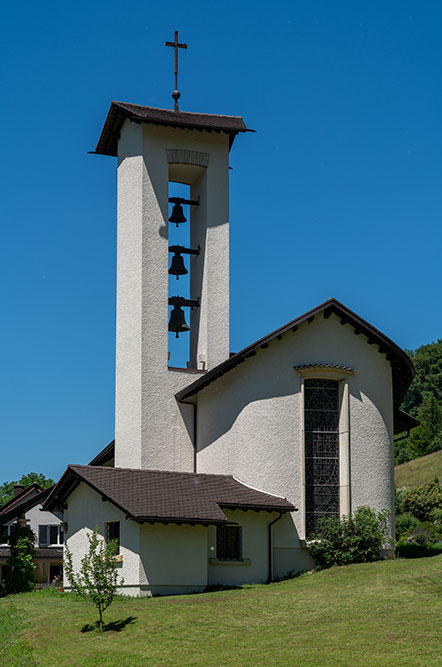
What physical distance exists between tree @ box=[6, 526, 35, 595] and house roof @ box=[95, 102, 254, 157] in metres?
16.0

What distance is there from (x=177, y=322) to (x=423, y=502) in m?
34.4

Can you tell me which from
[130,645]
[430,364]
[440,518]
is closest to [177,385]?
[130,645]

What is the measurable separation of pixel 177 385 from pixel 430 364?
399ft

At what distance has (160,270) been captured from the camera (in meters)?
31.1

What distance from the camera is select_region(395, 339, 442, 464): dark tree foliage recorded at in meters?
97.4

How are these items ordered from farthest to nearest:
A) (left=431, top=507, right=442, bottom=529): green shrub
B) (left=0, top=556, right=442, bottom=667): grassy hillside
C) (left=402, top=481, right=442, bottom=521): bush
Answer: (left=402, top=481, right=442, bottom=521): bush < (left=431, top=507, right=442, bottom=529): green shrub < (left=0, top=556, right=442, bottom=667): grassy hillside

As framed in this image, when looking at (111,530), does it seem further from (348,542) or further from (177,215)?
(177,215)

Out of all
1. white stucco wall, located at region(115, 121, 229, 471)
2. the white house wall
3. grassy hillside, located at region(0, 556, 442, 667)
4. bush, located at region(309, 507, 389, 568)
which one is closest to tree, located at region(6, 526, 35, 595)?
white stucco wall, located at region(115, 121, 229, 471)

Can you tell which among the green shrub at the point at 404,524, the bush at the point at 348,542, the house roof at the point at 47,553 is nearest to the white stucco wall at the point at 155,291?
the bush at the point at 348,542

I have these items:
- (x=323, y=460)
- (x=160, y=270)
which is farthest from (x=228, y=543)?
(x=160, y=270)

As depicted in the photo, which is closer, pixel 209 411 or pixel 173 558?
pixel 173 558

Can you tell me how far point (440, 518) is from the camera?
56500mm

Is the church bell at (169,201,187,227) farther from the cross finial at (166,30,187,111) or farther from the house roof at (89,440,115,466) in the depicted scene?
the house roof at (89,440,115,466)

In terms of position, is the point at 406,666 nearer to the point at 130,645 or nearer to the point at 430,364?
the point at 130,645
